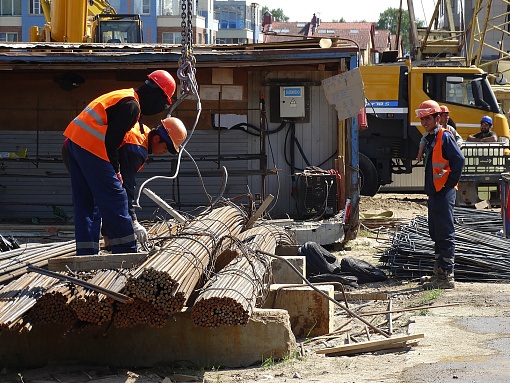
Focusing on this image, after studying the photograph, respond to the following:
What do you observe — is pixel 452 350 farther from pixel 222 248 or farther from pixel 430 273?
pixel 430 273

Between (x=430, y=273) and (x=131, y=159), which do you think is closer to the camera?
(x=131, y=159)

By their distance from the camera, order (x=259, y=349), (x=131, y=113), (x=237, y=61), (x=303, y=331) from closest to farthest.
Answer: (x=259, y=349) < (x=131, y=113) < (x=303, y=331) < (x=237, y=61)

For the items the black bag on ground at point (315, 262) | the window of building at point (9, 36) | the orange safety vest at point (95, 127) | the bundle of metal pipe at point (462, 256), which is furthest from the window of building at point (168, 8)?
the orange safety vest at point (95, 127)

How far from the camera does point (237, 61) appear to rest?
43.9 ft

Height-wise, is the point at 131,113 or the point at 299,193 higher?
the point at 131,113

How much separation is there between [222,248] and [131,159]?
3.70ft

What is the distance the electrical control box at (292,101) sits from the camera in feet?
48.0

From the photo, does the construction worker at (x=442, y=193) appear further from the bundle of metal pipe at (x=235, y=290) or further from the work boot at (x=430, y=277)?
the bundle of metal pipe at (x=235, y=290)

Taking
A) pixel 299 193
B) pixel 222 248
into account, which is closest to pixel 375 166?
pixel 299 193

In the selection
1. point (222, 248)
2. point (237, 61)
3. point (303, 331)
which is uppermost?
point (237, 61)

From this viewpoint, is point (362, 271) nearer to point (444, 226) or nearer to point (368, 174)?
point (444, 226)

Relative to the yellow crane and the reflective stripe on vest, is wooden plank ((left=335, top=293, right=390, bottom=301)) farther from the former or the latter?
the yellow crane

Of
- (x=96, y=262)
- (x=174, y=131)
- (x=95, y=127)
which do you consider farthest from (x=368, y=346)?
(x=95, y=127)

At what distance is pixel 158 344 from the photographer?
24.2ft
